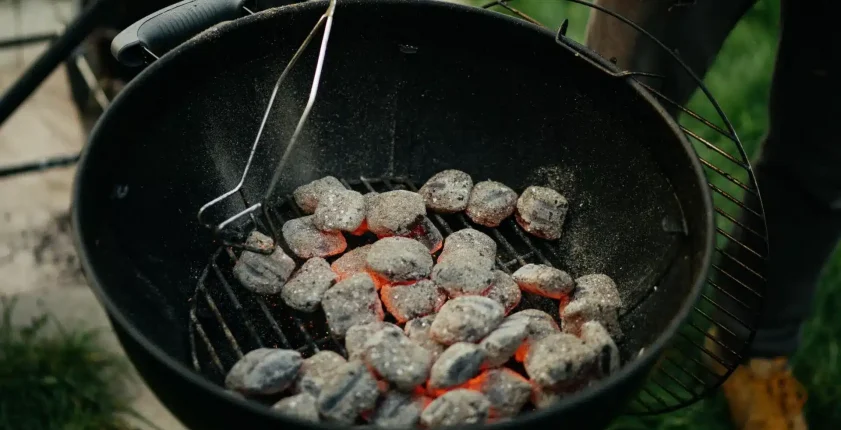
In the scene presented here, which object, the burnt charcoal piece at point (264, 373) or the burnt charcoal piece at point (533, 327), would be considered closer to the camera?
the burnt charcoal piece at point (264, 373)

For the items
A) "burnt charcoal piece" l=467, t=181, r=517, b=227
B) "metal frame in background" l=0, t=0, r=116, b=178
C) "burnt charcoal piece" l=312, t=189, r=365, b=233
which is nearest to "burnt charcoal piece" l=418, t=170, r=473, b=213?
"burnt charcoal piece" l=467, t=181, r=517, b=227

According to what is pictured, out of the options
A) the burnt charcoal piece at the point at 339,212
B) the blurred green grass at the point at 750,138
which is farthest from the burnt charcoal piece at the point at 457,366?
the blurred green grass at the point at 750,138

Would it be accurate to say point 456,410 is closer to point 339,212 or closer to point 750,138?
point 339,212

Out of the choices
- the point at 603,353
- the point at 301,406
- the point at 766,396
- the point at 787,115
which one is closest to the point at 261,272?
the point at 301,406

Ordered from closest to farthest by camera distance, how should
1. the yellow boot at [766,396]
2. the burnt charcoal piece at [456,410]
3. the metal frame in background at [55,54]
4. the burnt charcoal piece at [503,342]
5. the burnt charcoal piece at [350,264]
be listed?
the metal frame in background at [55,54] → the burnt charcoal piece at [456,410] → the burnt charcoal piece at [503,342] → the burnt charcoal piece at [350,264] → the yellow boot at [766,396]

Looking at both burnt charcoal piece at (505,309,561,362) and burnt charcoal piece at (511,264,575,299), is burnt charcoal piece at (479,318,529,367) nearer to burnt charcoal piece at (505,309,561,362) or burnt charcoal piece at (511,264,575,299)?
burnt charcoal piece at (505,309,561,362)

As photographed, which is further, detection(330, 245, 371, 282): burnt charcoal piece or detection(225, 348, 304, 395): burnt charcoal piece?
detection(330, 245, 371, 282): burnt charcoal piece

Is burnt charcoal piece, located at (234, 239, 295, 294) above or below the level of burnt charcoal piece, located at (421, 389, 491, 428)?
below

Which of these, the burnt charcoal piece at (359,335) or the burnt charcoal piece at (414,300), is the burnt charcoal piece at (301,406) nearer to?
the burnt charcoal piece at (359,335)
